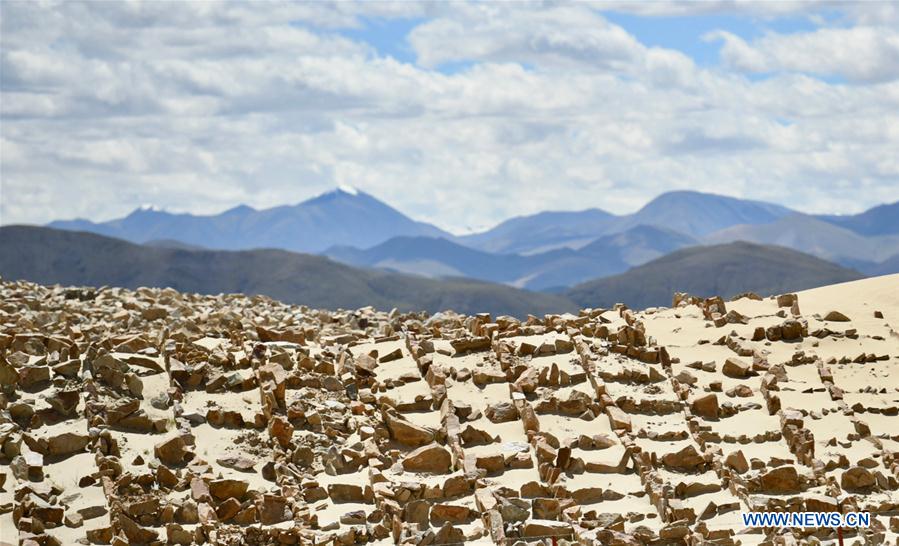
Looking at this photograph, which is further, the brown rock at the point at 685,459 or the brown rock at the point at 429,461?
the brown rock at the point at 685,459

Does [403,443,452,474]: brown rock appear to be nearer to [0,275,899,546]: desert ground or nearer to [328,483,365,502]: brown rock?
[0,275,899,546]: desert ground

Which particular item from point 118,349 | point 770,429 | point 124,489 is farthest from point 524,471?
point 118,349

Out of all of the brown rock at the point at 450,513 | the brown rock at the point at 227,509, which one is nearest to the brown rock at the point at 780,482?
the brown rock at the point at 450,513

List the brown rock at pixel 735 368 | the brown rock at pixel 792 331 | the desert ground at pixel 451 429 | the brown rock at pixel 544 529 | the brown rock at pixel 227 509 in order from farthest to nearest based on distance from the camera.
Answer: the brown rock at pixel 792 331, the brown rock at pixel 735 368, the brown rock at pixel 227 509, the desert ground at pixel 451 429, the brown rock at pixel 544 529

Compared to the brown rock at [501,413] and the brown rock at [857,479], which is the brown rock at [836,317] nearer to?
the brown rock at [857,479]

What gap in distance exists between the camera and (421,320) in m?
35.1

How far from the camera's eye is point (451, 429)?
2567cm

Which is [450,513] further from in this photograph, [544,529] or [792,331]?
[792,331]

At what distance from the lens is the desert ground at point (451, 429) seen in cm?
2281

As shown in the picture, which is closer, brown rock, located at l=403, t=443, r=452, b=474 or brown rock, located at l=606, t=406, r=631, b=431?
brown rock, located at l=403, t=443, r=452, b=474

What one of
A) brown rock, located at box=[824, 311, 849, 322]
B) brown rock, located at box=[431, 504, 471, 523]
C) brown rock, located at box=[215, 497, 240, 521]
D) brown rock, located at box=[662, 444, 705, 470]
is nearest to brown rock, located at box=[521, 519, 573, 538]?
brown rock, located at box=[431, 504, 471, 523]

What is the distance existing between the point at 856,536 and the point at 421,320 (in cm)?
1472

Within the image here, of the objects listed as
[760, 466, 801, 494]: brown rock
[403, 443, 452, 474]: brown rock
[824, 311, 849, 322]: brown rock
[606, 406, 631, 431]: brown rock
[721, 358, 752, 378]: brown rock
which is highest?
[824, 311, 849, 322]: brown rock

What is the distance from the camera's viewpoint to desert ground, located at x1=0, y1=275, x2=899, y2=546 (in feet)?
74.8
